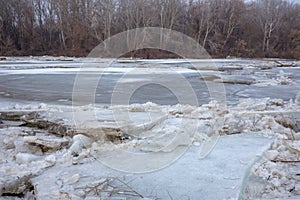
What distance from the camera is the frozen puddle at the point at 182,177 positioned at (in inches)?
86.4

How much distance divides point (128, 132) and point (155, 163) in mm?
963

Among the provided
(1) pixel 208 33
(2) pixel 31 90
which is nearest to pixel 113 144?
(2) pixel 31 90

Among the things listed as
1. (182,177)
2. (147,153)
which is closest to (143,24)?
(147,153)

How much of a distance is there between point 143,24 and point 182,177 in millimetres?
32988

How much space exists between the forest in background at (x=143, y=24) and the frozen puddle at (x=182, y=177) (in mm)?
28481

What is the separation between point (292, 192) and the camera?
2271mm

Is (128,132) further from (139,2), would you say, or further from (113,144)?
(139,2)

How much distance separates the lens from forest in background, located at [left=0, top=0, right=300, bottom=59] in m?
33.9

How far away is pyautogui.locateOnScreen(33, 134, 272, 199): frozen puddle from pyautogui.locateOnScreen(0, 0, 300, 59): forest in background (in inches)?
1121

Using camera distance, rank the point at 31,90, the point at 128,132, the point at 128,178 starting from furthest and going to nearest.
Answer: the point at 31,90 < the point at 128,132 < the point at 128,178

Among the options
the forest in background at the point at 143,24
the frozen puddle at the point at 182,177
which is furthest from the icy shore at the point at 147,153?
the forest in background at the point at 143,24

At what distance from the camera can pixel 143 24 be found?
34.0 meters

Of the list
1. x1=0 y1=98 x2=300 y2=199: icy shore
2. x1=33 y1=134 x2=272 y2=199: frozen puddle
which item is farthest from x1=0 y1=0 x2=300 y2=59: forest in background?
x1=33 y1=134 x2=272 y2=199: frozen puddle

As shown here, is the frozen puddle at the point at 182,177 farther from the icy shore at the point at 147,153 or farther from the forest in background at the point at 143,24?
the forest in background at the point at 143,24
